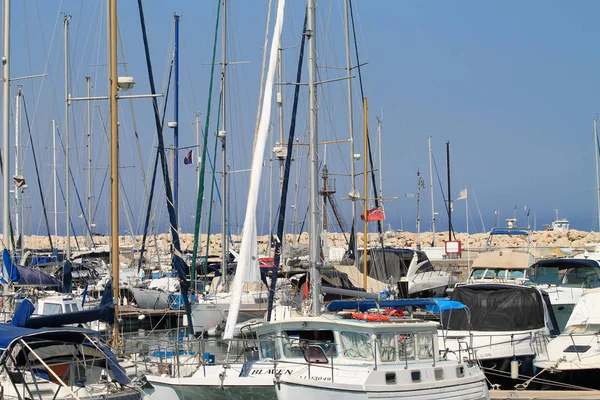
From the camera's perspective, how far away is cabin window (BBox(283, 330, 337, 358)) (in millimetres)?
17688

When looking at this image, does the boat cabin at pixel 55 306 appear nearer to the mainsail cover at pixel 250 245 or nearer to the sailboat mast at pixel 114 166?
the sailboat mast at pixel 114 166

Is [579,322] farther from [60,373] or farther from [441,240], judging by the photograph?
[441,240]

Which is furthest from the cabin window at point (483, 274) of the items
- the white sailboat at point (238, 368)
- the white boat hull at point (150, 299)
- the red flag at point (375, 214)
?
the white sailboat at point (238, 368)

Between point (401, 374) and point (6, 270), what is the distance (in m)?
A: 13.3

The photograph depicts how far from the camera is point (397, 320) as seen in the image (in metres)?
17.7

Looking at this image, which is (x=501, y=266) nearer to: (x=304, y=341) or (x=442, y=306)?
(x=442, y=306)

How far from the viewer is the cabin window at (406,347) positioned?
17312 mm

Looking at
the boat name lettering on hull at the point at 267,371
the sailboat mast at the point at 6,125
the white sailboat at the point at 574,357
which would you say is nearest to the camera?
the boat name lettering on hull at the point at 267,371

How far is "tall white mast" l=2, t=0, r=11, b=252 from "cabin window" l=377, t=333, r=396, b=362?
12.6 meters

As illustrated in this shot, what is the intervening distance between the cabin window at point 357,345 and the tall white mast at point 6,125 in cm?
1190

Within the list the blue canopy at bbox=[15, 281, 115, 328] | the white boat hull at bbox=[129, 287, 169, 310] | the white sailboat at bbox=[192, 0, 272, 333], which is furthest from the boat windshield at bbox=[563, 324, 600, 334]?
the white boat hull at bbox=[129, 287, 169, 310]

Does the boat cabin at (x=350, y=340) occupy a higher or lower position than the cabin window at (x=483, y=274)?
lower

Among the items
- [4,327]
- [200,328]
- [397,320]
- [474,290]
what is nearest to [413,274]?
[200,328]

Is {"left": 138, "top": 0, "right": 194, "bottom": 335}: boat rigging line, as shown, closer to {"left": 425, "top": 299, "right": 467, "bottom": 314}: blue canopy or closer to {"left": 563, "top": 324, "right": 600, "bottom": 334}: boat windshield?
{"left": 425, "top": 299, "right": 467, "bottom": 314}: blue canopy
